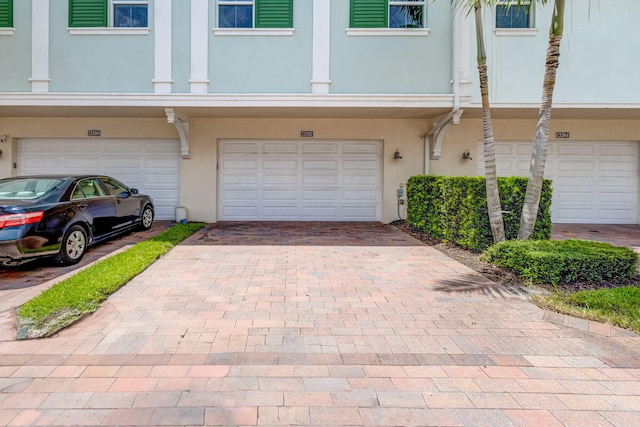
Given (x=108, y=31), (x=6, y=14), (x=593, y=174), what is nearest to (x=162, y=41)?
(x=108, y=31)

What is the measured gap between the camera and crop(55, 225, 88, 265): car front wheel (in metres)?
5.63

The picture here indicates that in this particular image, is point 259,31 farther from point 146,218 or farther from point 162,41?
point 146,218

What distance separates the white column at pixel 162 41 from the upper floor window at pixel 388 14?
4.18 metres

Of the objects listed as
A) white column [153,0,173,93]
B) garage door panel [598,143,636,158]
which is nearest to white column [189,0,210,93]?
white column [153,0,173,93]

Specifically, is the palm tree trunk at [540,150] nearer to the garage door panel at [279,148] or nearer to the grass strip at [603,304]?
the grass strip at [603,304]

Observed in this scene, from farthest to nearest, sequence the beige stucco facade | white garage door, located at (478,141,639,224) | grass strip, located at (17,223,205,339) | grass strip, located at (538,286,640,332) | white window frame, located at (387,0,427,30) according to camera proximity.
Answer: white garage door, located at (478,141,639,224), the beige stucco facade, white window frame, located at (387,0,427,30), grass strip, located at (538,286,640,332), grass strip, located at (17,223,205,339)

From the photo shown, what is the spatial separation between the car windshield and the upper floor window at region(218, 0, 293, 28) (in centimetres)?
515

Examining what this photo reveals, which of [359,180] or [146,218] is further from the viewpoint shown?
[359,180]

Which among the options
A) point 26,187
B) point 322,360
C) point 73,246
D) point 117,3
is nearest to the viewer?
point 322,360

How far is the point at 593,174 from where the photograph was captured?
10914 mm

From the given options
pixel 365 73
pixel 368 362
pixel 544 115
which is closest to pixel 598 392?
pixel 368 362

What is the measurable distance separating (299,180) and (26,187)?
6344 mm

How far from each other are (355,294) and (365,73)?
19.6ft

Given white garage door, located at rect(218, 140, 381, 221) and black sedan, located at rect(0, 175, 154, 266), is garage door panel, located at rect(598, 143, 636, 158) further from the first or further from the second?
black sedan, located at rect(0, 175, 154, 266)
